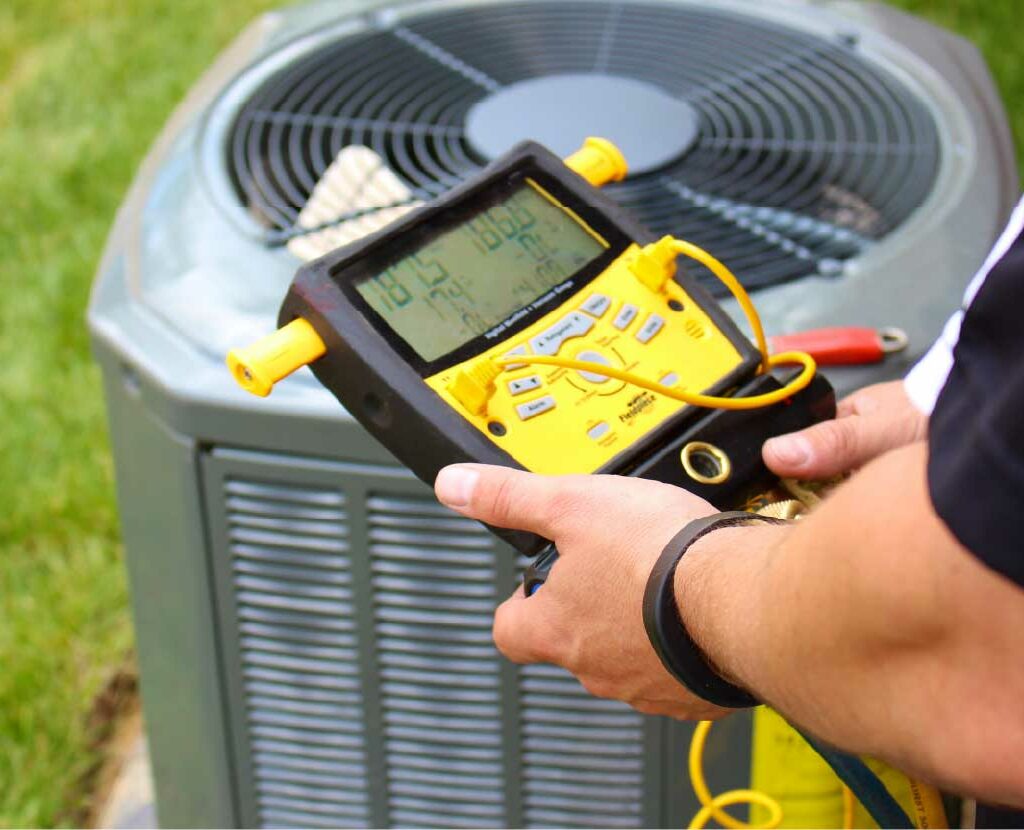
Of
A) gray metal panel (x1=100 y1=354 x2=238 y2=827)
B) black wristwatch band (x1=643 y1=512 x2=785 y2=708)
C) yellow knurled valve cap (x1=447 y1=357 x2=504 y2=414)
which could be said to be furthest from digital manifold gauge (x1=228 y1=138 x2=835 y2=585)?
gray metal panel (x1=100 y1=354 x2=238 y2=827)

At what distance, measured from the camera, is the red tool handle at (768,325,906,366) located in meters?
1.17

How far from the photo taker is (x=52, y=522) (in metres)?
2.15

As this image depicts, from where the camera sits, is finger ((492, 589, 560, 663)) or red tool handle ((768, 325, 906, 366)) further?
red tool handle ((768, 325, 906, 366))

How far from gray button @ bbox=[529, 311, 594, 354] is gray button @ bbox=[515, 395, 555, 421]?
0.14ft

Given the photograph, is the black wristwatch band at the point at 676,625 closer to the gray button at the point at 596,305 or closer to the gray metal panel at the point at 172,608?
the gray button at the point at 596,305

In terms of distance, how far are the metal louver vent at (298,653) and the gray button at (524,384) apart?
0.33m

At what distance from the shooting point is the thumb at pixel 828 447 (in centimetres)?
95

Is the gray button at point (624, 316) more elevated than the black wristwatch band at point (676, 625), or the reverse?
the gray button at point (624, 316)

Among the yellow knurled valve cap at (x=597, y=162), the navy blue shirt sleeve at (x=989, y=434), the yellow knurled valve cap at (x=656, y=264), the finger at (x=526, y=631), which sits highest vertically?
the navy blue shirt sleeve at (x=989, y=434)

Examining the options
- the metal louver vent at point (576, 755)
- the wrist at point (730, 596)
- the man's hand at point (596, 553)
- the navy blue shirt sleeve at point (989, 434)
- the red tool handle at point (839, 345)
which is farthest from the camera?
the metal louver vent at point (576, 755)

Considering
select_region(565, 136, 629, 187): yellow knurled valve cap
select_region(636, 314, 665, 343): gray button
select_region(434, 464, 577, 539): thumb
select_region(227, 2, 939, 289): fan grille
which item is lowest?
select_region(227, 2, 939, 289): fan grille

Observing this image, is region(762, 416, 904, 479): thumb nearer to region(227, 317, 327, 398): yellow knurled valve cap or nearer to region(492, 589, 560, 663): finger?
region(492, 589, 560, 663): finger

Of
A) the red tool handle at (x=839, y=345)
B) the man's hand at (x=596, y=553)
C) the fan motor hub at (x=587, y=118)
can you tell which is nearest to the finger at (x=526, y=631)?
the man's hand at (x=596, y=553)

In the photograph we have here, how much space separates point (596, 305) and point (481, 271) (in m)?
0.09
